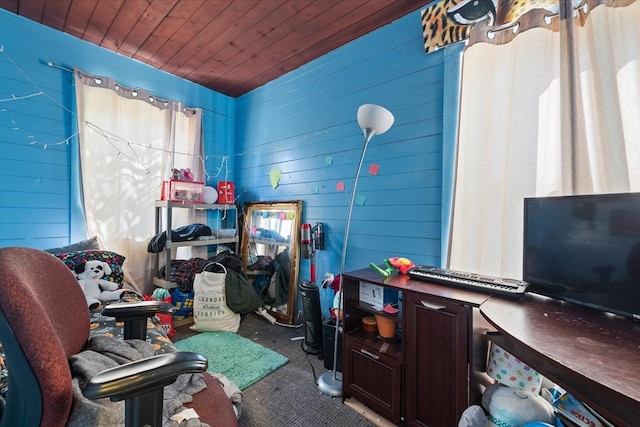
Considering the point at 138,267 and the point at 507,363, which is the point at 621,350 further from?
the point at 138,267

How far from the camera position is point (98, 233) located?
7.90 ft

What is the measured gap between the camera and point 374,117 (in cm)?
162

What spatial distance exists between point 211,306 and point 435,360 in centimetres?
192

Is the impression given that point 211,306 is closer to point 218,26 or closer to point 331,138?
point 331,138

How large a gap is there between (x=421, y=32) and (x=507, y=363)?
81.0 inches

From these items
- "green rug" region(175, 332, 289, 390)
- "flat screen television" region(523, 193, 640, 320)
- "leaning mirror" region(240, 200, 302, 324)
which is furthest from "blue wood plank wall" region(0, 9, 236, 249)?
"flat screen television" region(523, 193, 640, 320)

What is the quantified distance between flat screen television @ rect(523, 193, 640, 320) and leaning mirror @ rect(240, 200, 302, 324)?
1840 mm

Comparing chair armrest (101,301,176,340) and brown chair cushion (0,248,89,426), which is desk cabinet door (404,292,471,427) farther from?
brown chair cushion (0,248,89,426)

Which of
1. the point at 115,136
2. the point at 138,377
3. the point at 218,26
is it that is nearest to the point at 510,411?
the point at 138,377

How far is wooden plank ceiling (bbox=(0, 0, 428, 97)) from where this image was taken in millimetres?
1931

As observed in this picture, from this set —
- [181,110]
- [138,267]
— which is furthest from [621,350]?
[181,110]

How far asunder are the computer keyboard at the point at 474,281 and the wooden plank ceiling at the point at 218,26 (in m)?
1.69

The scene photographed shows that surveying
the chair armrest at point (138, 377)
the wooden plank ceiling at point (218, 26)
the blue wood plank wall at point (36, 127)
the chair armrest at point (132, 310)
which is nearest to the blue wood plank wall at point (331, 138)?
the blue wood plank wall at point (36, 127)

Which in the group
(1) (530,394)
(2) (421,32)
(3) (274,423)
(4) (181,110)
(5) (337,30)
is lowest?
(3) (274,423)
